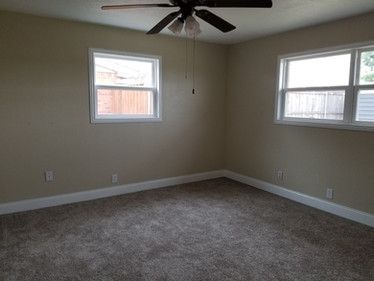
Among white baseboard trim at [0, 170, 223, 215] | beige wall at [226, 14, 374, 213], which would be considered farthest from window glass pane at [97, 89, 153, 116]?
beige wall at [226, 14, 374, 213]

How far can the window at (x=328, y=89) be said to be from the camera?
10.8 feet

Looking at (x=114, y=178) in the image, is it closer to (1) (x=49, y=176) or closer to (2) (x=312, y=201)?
(1) (x=49, y=176)

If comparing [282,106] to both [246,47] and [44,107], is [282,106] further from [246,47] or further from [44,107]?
[44,107]

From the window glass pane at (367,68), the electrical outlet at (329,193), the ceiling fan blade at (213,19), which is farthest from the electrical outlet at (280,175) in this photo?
the ceiling fan blade at (213,19)

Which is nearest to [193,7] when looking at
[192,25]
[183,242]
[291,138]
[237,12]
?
[192,25]

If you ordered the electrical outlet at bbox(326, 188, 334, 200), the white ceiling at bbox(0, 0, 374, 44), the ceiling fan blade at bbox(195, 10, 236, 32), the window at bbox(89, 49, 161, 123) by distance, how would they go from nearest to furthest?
the ceiling fan blade at bbox(195, 10, 236, 32)
the white ceiling at bbox(0, 0, 374, 44)
the electrical outlet at bbox(326, 188, 334, 200)
the window at bbox(89, 49, 161, 123)

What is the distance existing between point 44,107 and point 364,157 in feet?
13.0

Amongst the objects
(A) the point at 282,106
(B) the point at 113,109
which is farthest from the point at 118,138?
(A) the point at 282,106

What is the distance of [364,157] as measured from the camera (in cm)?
330

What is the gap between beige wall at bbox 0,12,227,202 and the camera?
3428 mm

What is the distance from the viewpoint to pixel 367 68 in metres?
3.27

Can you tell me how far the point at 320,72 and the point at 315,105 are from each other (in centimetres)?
44

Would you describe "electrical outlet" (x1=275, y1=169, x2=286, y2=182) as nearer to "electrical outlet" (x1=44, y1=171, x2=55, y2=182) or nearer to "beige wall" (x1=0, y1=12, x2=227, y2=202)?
"beige wall" (x1=0, y1=12, x2=227, y2=202)

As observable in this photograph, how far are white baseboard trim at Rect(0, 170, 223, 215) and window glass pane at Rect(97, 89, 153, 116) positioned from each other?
112 centimetres
